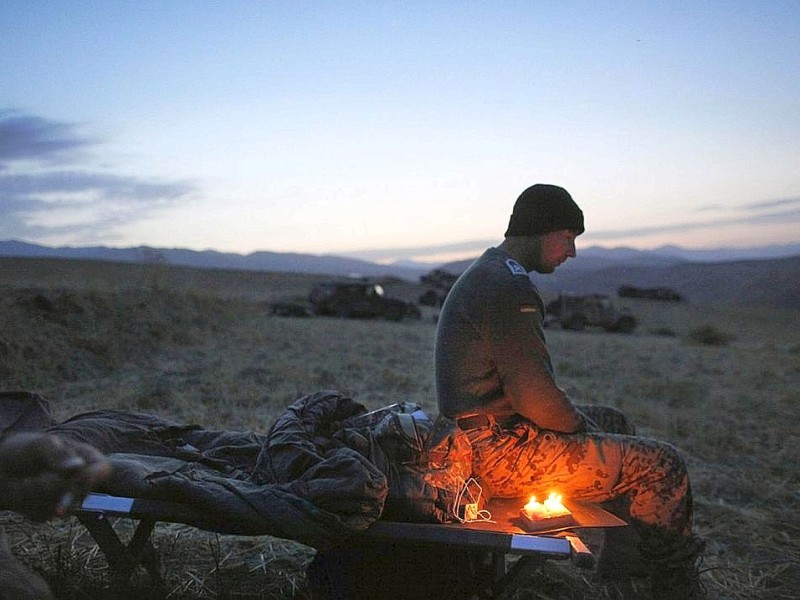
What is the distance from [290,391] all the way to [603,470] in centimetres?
604

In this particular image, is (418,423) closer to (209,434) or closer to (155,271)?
(209,434)

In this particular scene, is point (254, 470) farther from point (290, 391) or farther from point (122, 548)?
point (290, 391)

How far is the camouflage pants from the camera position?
3.46 m

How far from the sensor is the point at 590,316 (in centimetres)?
2869

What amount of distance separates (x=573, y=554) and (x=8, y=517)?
3411 mm

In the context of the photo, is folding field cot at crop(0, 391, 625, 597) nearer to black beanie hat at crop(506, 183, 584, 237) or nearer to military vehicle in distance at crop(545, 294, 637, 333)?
black beanie hat at crop(506, 183, 584, 237)

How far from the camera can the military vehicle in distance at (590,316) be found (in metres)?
28.3

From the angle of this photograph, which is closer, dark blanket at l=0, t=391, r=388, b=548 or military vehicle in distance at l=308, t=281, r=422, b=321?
dark blanket at l=0, t=391, r=388, b=548

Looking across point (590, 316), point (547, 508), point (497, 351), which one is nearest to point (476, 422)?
point (497, 351)

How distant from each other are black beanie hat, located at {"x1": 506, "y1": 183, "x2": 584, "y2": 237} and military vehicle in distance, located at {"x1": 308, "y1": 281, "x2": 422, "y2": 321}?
2349cm

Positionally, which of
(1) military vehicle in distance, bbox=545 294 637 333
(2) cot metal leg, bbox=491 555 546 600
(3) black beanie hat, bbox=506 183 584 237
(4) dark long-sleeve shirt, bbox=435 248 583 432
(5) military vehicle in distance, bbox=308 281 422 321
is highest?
(3) black beanie hat, bbox=506 183 584 237

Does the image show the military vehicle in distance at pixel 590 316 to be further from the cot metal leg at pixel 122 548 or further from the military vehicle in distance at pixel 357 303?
the cot metal leg at pixel 122 548

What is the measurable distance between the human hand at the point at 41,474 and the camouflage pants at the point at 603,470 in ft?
6.81

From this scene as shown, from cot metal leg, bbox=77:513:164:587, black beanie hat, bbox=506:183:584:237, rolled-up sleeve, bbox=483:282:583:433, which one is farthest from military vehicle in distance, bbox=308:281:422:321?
rolled-up sleeve, bbox=483:282:583:433
